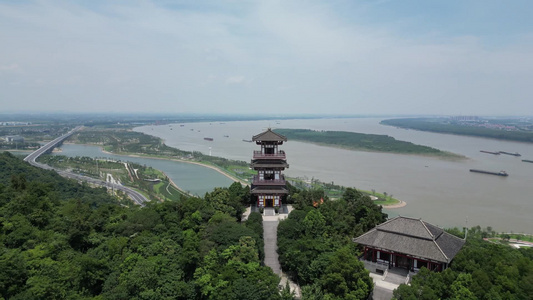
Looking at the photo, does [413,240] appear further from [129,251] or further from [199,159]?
[199,159]

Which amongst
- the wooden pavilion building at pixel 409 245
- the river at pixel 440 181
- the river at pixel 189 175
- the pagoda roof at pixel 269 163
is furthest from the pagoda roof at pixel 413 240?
the river at pixel 189 175

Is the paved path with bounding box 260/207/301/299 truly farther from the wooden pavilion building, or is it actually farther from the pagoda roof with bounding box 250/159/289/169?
the wooden pavilion building

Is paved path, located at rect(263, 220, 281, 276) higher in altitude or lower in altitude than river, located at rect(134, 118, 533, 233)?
higher

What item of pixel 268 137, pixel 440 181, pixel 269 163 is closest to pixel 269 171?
pixel 269 163

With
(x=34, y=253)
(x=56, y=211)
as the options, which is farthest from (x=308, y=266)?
(x=56, y=211)

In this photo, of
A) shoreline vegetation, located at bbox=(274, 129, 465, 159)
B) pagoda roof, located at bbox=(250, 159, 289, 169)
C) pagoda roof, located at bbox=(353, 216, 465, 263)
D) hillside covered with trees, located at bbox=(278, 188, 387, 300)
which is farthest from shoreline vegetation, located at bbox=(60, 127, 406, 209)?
shoreline vegetation, located at bbox=(274, 129, 465, 159)

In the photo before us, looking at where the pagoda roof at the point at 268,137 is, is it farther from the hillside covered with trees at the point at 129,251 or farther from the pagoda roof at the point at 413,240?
the pagoda roof at the point at 413,240
